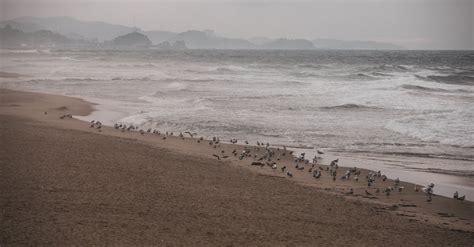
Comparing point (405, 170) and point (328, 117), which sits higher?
point (328, 117)

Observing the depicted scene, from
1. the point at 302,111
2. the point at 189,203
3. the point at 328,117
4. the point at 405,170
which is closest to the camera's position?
the point at 189,203

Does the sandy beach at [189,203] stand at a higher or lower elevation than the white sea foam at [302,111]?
lower

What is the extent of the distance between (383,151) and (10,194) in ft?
41.5

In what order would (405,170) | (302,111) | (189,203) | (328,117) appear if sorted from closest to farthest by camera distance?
(189,203)
(405,170)
(328,117)
(302,111)

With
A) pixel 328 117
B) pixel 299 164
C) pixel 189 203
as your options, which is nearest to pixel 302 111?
pixel 328 117

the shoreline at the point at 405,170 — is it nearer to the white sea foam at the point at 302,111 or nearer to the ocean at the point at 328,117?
the ocean at the point at 328,117

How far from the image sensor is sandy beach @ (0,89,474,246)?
26.0 ft

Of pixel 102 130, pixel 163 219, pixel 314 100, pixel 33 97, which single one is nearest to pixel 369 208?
pixel 163 219

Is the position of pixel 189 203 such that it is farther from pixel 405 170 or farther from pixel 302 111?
pixel 302 111

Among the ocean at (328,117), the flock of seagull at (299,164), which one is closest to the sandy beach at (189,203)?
the flock of seagull at (299,164)

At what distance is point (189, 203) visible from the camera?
9.54 metres

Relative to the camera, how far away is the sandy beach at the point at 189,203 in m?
7.93

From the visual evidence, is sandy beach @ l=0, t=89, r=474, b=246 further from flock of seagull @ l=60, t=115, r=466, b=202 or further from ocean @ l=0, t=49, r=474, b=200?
ocean @ l=0, t=49, r=474, b=200

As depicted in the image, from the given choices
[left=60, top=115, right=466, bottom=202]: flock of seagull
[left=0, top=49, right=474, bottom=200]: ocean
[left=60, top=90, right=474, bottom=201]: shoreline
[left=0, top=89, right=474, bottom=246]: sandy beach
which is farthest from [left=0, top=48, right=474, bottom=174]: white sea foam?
[left=0, top=89, right=474, bottom=246]: sandy beach
